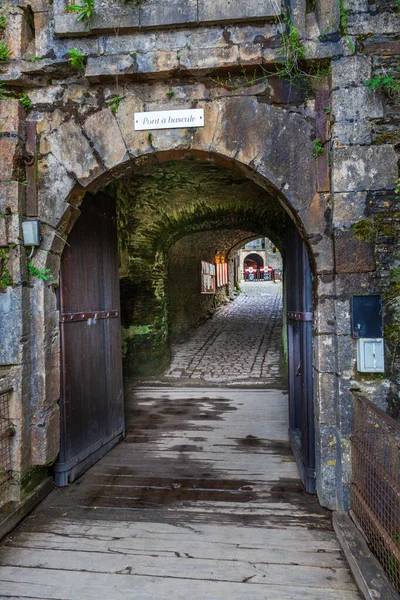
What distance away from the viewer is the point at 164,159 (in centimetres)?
305

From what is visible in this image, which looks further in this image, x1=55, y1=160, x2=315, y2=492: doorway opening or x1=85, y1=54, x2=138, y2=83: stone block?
x1=55, y1=160, x2=315, y2=492: doorway opening

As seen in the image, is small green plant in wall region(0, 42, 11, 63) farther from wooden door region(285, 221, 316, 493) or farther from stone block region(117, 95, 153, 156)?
wooden door region(285, 221, 316, 493)

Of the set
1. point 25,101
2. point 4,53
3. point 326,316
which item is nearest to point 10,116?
point 25,101

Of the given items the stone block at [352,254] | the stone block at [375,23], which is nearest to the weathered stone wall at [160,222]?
the stone block at [375,23]

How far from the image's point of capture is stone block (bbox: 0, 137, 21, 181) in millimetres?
2828

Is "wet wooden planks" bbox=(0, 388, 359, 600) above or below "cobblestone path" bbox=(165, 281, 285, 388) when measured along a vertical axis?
below

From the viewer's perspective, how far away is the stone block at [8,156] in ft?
9.28

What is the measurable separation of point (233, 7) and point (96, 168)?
1.45 meters

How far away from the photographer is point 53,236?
9.68ft

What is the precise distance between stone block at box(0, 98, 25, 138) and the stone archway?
0.18m

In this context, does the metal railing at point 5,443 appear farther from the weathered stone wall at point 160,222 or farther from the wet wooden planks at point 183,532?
the weathered stone wall at point 160,222

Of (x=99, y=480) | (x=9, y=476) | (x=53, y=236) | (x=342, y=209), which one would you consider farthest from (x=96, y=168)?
(x=99, y=480)

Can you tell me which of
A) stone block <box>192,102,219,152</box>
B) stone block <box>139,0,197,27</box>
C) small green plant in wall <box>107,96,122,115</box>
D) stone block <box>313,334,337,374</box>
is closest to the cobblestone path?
stone block <box>313,334,337,374</box>

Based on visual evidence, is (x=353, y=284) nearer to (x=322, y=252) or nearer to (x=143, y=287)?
(x=322, y=252)
